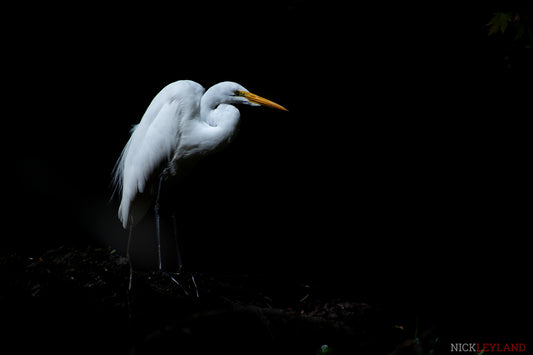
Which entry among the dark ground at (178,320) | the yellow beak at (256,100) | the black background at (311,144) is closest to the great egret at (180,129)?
the yellow beak at (256,100)

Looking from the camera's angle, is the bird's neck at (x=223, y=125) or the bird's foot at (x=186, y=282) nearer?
the bird's foot at (x=186, y=282)

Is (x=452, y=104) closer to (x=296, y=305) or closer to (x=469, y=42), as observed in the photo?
(x=469, y=42)

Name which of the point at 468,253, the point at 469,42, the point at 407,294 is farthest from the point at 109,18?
the point at 468,253

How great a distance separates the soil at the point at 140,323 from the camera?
1.38 meters

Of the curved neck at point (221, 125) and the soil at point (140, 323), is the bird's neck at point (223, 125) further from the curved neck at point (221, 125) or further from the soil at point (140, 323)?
the soil at point (140, 323)

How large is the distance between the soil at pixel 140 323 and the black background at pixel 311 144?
3.62ft

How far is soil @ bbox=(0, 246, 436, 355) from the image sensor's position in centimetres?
138

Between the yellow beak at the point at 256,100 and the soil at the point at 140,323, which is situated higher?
the yellow beak at the point at 256,100

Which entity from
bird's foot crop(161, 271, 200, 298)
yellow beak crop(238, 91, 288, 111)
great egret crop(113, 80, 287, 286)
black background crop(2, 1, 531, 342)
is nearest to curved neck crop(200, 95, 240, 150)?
great egret crop(113, 80, 287, 286)

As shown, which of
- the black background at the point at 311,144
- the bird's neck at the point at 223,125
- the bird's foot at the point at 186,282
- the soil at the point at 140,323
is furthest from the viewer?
the black background at the point at 311,144

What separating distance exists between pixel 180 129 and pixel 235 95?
388mm

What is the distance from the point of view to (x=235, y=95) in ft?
8.51

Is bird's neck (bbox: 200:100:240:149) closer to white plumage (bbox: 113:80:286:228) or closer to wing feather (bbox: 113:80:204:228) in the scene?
white plumage (bbox: 113:80:286:228)

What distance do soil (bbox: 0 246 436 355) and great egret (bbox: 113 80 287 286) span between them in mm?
635
